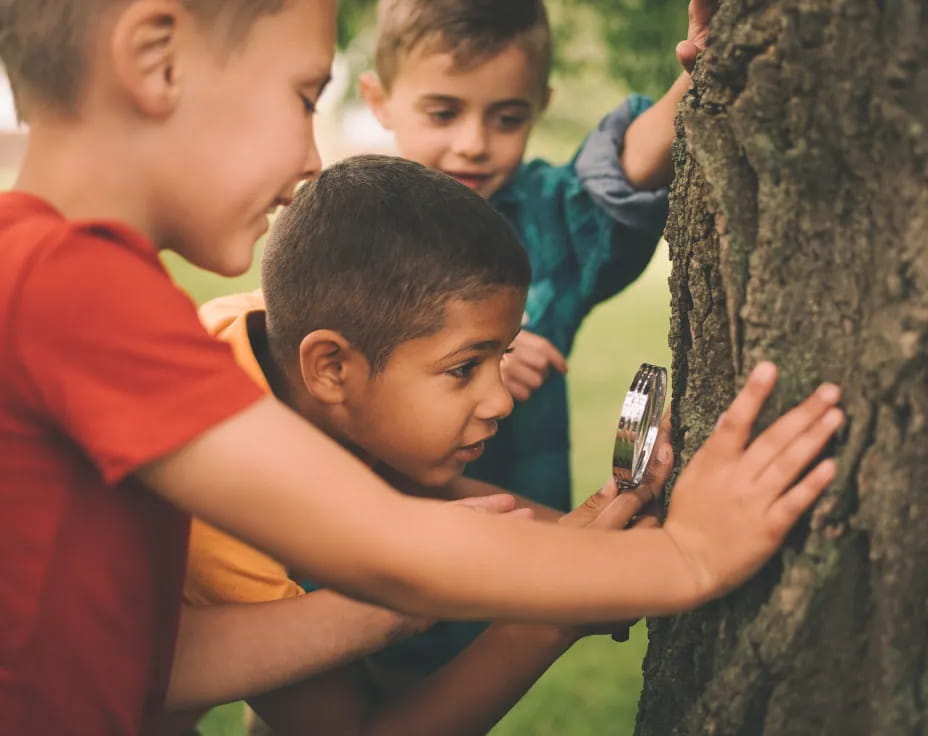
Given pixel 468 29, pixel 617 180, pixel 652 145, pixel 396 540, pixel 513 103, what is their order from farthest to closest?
pixel 513 103 → pixel 468 29 → pixel 617 180 → pixel 652 145 → pixel 396 540

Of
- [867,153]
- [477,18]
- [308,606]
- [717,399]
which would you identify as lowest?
[308,606]

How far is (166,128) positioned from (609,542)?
Answer: 2.59 ft

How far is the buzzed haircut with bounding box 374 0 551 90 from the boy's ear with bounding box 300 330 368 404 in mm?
1300

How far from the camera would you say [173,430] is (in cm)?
128

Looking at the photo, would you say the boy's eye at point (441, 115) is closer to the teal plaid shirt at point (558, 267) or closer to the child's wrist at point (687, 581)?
the teal plaid shirt at point (558, 267)

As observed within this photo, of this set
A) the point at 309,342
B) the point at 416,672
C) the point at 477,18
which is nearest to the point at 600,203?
the point at 477,18

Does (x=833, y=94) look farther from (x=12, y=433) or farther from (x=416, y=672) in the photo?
(x=416, y=672)

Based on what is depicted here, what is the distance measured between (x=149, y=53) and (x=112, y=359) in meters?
0.41

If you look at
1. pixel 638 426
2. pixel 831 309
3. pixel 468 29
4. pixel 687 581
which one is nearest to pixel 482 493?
pixel 638 426

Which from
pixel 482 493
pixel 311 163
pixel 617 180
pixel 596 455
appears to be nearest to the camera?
pixel 311 163

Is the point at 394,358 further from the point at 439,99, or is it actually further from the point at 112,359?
the point at 439,99

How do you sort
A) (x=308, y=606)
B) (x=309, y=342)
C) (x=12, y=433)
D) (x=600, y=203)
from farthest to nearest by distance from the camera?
(x=600, y=203) → (x=309, y=342) → (x=308, y=606) → (x=12, y=433)

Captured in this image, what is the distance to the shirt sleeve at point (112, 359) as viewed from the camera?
4.20ft

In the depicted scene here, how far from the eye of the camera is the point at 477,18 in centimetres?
309
